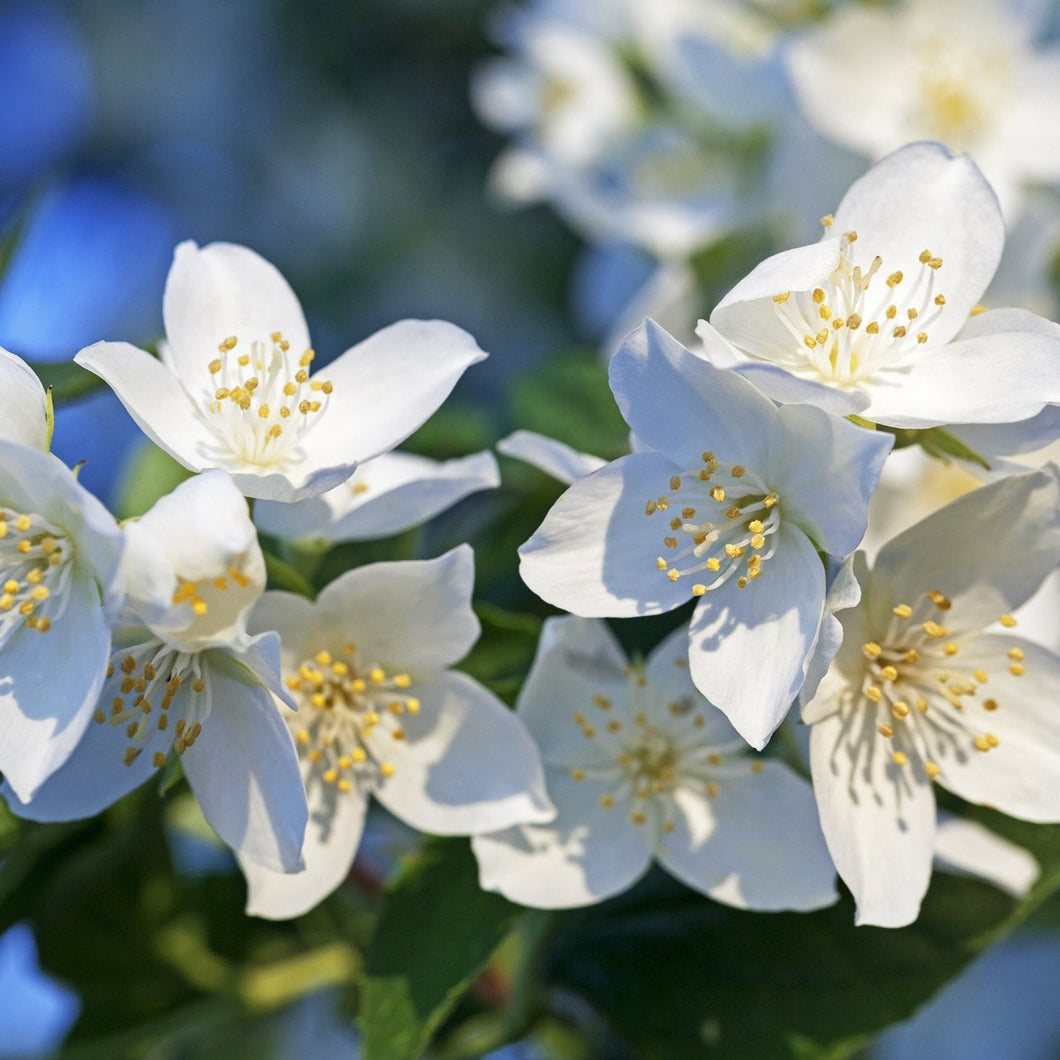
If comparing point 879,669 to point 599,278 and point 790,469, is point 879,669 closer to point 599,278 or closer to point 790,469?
point 790,469

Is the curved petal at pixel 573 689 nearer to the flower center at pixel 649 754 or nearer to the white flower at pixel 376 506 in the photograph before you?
the flower center at pixel 649 754

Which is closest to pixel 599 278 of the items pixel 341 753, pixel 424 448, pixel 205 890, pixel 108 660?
pixel 424 448

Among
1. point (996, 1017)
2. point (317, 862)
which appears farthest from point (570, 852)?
point (996, 1017)

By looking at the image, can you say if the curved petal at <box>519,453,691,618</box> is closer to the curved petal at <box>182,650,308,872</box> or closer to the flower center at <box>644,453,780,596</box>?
the flower center at <box>644,453,780,596</box>

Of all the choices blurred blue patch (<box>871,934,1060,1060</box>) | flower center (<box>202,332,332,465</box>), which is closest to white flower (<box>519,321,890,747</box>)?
flower center (<box>202,332,332,465</box>)

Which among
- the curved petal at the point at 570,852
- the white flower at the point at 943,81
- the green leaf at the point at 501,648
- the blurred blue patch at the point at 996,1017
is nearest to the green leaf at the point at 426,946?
the curved petal at the point at 570,852

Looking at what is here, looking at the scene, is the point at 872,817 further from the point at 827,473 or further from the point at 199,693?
the point at 199,693
